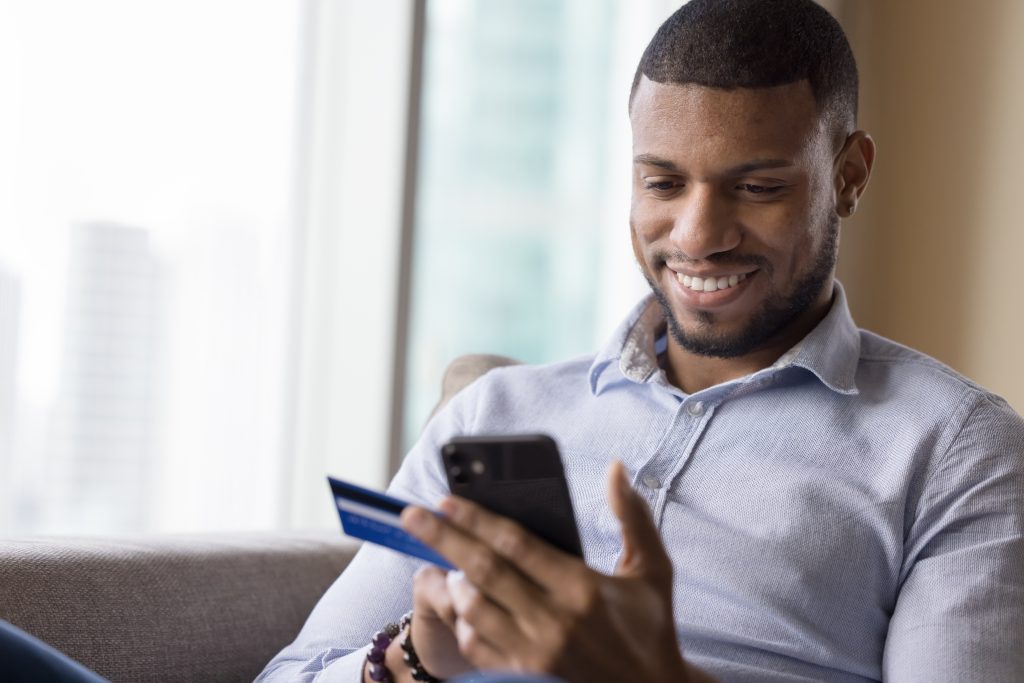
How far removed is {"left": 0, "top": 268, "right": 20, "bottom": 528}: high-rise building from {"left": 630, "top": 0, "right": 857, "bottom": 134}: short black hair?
1.36 metres

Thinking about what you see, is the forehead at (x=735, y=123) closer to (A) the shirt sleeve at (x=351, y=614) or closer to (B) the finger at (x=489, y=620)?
(A) the shirt sleeve at (x=351, y=614)

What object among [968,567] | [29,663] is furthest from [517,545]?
[968,567]

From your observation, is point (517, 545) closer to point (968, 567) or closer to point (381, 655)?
point (381, 655)

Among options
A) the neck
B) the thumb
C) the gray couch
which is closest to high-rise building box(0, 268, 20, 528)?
the gray couch

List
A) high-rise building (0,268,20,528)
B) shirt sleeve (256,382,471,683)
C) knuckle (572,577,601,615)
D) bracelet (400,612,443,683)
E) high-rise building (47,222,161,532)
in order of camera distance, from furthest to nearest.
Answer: high-rise building (47,222,161,532), high-rise building (0,268,20,528), shirt sleeve (256,382,471,683), bracelet (400,612,443,683), knuckle (572,577,601,615)

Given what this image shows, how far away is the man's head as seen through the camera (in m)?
1.27

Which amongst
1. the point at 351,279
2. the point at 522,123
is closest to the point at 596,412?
the point at 351,279

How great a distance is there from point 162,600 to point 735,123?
785 mm

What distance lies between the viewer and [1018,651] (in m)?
1.07

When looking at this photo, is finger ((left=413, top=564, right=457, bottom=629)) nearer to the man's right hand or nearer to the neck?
the man's right hand

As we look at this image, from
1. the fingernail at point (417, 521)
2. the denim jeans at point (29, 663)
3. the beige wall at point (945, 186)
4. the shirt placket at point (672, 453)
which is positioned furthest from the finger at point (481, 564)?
the beige wall at point (945, 186)

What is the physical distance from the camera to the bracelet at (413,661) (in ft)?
3.36

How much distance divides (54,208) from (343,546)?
1076 millimetres

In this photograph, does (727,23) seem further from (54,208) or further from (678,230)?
(54,208)
